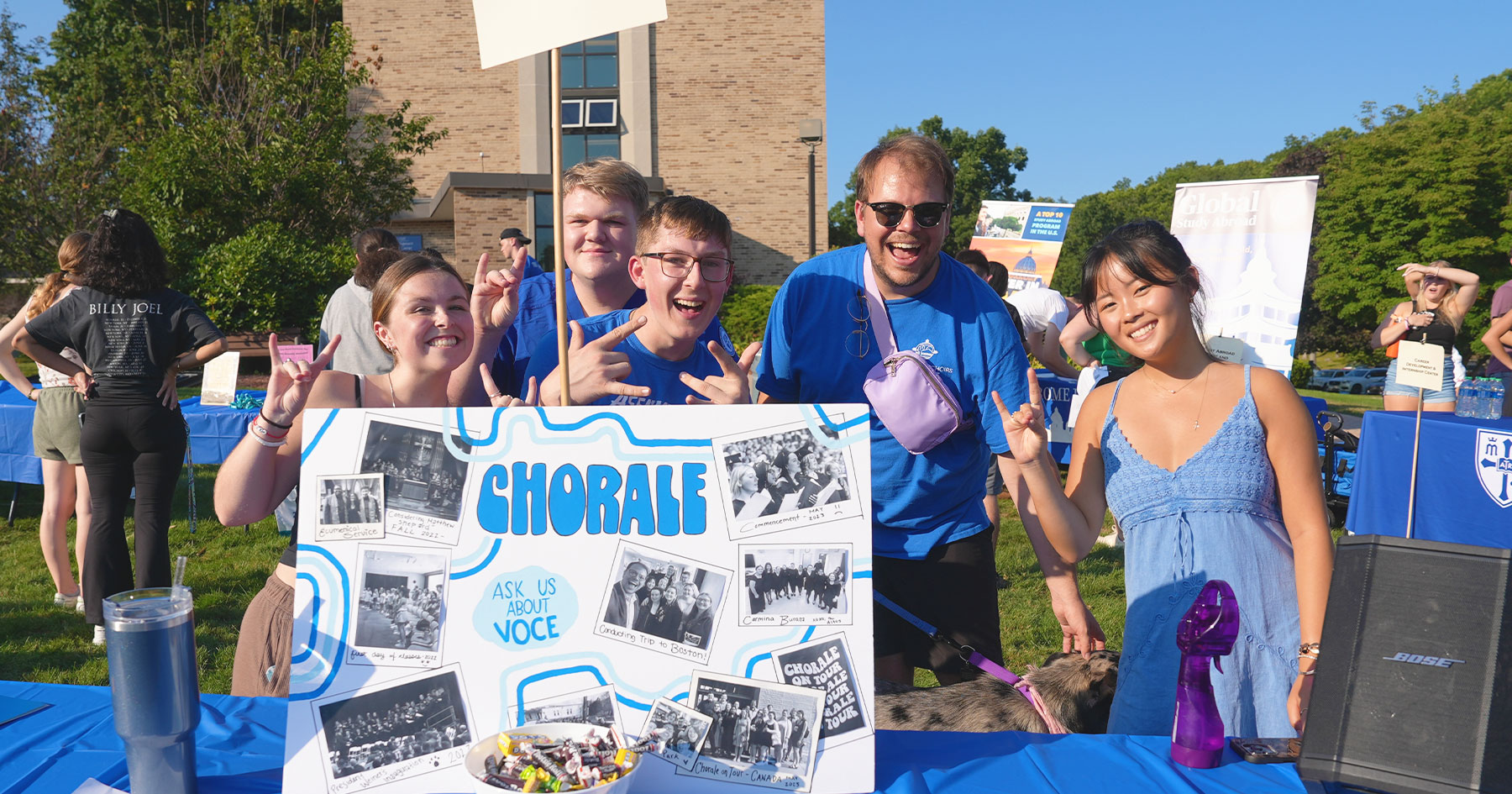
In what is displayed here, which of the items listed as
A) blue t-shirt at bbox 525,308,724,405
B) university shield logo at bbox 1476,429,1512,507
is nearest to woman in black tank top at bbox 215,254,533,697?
blue t-shirt at bbox 525,308,724,405

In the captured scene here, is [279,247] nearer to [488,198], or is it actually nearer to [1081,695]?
[488,198]

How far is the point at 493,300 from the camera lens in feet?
7.02

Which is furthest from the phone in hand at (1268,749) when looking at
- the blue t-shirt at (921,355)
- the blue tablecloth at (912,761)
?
the blue t-shirt at (921,355)

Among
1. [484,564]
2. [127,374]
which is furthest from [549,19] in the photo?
[127,374]

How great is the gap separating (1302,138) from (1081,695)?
61.1m

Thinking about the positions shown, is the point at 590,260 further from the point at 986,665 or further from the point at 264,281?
the point at 264,281

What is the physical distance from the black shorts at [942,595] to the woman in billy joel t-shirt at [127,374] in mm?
3415

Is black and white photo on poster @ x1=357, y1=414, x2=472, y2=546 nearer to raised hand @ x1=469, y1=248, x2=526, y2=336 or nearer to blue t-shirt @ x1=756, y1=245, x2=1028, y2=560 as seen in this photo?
raised hand @ x1=469, y1=248, x2=526, y2=336

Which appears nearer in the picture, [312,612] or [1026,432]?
[312,612]

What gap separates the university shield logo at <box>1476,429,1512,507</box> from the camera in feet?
15.3

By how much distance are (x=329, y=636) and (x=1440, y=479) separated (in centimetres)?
583

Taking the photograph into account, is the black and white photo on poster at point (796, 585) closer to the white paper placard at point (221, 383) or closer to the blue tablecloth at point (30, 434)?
the blue tablecloth at point (30, 434)

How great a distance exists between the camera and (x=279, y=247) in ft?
50.5

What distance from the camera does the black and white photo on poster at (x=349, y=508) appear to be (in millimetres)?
1334
